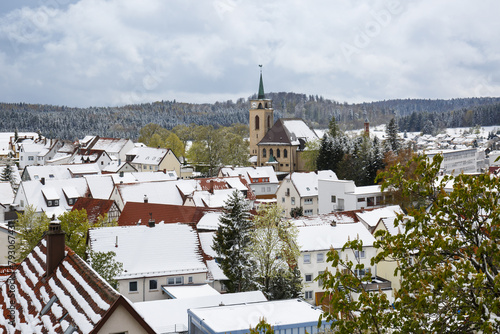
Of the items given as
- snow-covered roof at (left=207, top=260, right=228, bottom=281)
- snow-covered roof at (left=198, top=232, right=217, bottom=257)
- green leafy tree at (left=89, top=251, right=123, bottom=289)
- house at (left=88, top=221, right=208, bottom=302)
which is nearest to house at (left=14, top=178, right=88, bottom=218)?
snow-covered roof at (left=198, top=232, right=217, bottom=257)

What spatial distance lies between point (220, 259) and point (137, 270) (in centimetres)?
517

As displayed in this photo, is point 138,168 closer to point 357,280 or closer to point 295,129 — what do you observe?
point 295,129

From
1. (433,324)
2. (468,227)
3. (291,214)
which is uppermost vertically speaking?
(468,227)

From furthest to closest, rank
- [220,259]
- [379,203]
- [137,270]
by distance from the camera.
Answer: [379,203] → [220,259] → [137,270]

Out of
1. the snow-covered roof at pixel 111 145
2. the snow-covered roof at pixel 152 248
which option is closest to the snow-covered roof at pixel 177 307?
the snow-covered roof at pixel 152 248

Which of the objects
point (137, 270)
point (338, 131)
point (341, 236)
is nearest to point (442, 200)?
point (137, 270)

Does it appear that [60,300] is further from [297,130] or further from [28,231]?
[297,130]

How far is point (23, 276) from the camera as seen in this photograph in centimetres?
1653

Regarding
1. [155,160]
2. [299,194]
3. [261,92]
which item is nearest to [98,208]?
[299,194]

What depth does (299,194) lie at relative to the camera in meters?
66.3

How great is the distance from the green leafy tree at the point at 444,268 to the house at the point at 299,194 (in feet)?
190

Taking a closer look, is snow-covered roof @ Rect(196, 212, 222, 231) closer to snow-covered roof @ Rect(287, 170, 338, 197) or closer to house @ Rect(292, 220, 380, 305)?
house @ Rect(292, 220, 380, 305)

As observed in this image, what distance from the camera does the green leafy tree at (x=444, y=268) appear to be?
7.02 meters

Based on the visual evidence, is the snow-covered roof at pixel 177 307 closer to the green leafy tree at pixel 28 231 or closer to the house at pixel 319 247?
the house at pixel 319 247
